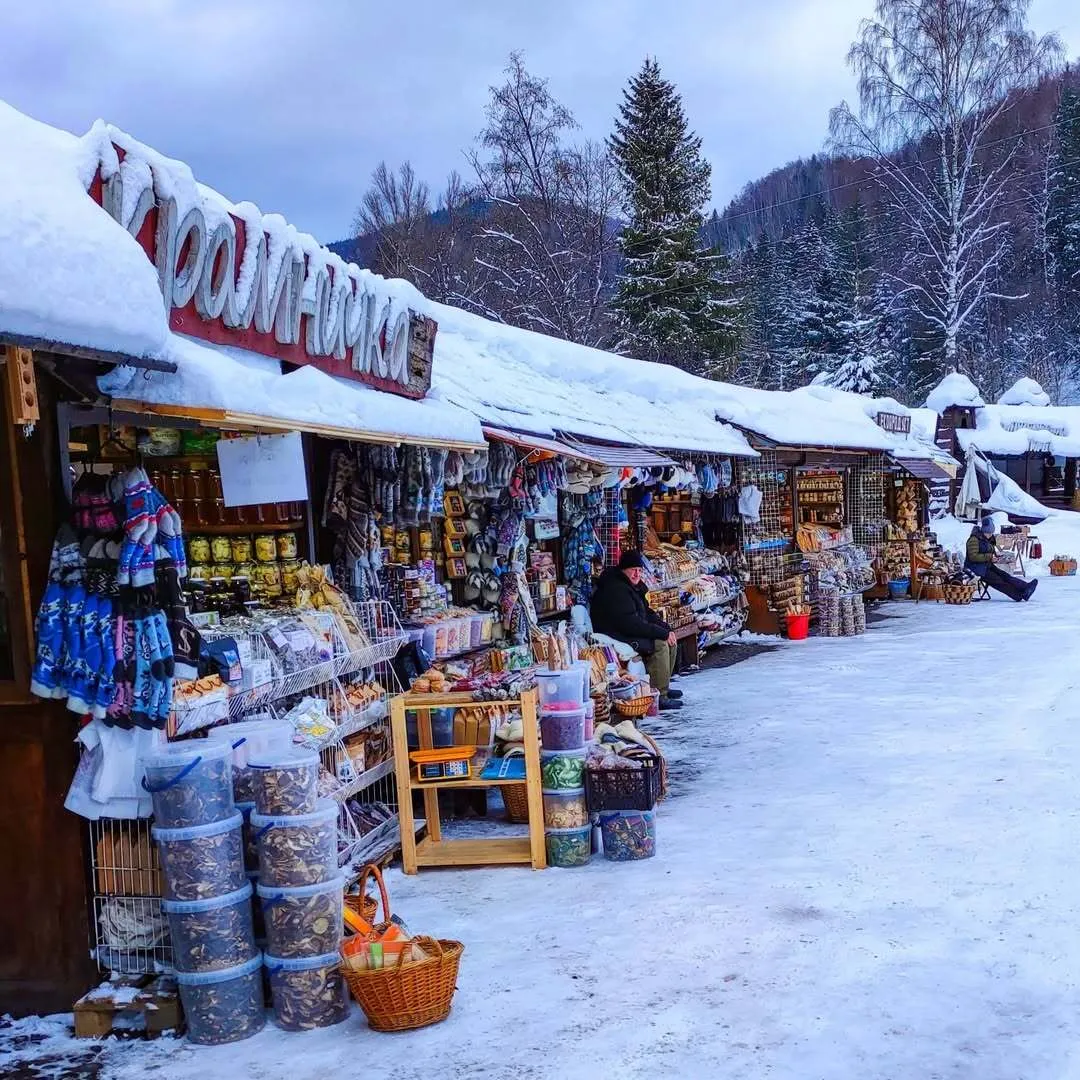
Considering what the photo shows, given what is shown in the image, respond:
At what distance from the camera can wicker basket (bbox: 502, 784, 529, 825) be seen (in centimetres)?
668

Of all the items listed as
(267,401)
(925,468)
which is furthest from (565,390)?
(925,468)

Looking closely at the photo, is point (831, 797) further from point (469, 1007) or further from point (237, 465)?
point (237, 465)

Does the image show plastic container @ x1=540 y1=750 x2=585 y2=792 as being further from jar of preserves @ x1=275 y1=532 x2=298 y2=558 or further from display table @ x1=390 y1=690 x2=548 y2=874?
jar of preserves @ x1=275 y1=532 x2=298 y2=558

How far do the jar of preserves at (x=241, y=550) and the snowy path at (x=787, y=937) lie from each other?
2078 mm

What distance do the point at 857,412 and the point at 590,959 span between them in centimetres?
1650

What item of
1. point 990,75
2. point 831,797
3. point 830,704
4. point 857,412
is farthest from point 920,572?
point 990,75

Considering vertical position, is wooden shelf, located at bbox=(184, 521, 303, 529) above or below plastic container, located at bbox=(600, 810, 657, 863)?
above

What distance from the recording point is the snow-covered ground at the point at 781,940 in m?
3.89

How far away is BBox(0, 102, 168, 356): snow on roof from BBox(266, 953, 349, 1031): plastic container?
2443 millimetres

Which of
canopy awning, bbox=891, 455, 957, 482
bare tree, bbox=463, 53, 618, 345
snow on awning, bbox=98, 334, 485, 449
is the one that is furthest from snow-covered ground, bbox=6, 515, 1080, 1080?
bare tree, bbox=463, 53, 618, 345

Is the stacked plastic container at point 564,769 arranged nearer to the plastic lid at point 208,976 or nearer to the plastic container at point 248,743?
the plastic container at point 248,743

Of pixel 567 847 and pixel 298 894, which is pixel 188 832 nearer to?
pixel 298 894

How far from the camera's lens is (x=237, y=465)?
5203 millimetres

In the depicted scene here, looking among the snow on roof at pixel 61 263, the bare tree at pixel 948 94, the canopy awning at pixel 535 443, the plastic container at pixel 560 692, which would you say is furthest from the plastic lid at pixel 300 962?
the bare tree at pixel 948 94
